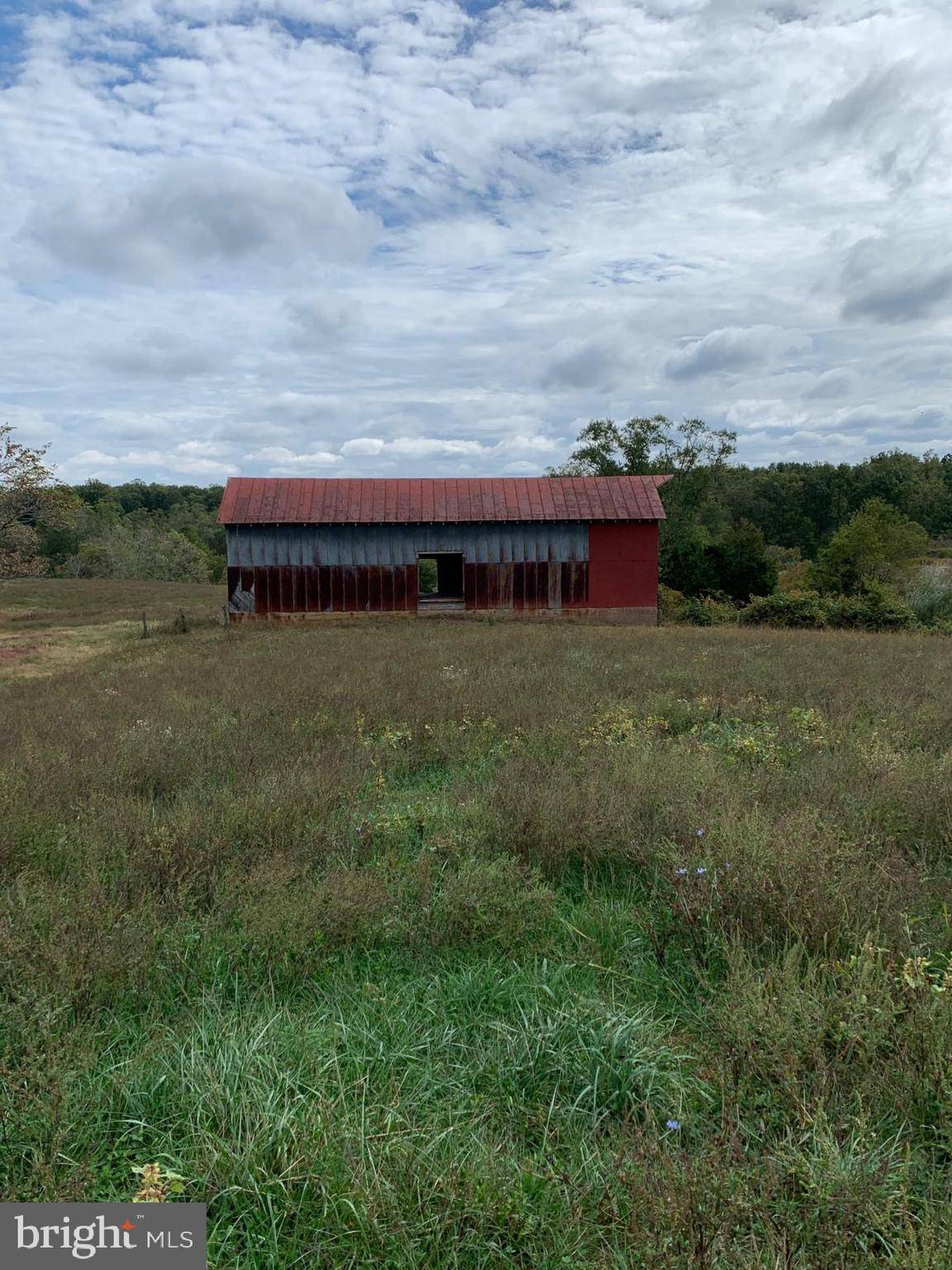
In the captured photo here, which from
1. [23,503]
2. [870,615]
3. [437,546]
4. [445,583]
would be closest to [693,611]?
[870,615]

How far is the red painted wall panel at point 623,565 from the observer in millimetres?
25281

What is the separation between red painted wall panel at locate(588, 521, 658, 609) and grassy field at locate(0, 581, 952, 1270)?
1835 cm

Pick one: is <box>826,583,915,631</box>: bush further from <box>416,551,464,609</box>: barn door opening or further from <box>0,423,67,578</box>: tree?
<box>0,423,67,578</box>: tree

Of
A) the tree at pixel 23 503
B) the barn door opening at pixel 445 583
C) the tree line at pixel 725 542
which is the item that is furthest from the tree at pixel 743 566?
the tree at pixel 23 503

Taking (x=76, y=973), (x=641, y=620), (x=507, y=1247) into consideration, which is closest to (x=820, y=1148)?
(x=507, y=1247)

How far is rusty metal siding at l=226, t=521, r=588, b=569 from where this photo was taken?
2419 centimetres

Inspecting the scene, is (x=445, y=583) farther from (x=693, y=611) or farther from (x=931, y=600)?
(x=931, y=600)

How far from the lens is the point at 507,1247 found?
2.16 metres

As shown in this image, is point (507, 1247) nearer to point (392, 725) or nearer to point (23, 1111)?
point (23, 1111)

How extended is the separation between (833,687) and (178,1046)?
910 cm

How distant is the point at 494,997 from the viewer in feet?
11.0

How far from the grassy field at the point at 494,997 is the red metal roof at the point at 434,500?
58.9 feet

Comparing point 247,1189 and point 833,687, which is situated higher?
point 833,687

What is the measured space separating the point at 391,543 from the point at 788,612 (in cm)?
1304
